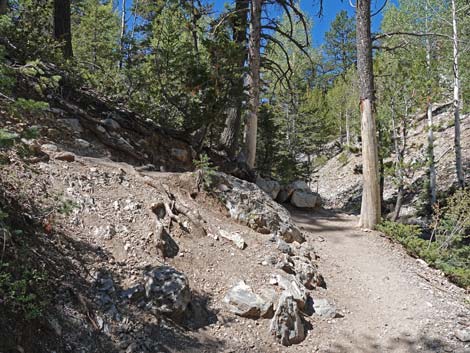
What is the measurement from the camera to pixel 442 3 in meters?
15.2

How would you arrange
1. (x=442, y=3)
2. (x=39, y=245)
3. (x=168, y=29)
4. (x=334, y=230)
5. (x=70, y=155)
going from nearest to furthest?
(x=39, y=245)
(x=70, y=155)
(x=168, y=29)
(x=334, y=230)
(x=442, y=3)

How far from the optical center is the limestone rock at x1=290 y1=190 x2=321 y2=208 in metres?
10.0

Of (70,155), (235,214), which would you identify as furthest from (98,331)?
(235,214)

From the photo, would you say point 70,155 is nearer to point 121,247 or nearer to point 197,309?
point 121,247

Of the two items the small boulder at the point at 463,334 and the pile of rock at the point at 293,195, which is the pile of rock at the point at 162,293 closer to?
the small boulder at the point at 463,334

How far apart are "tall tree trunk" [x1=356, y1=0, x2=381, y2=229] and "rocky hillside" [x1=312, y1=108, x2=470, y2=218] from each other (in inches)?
144

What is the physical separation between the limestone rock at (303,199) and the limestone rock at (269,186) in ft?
1.86

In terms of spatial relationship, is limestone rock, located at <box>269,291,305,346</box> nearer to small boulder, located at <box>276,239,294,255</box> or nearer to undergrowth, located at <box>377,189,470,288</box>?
small boulder, located at <box>276,239,294,255</box>

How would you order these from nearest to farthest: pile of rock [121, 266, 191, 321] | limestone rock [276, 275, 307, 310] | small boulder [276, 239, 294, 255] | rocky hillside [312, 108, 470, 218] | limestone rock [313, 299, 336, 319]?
pile of rock [121, 266, 191, 321] < limestone rock [276, 275, 307, 310] < limestone rock [313, 299, 336, 319] < small boulder [276, 239, 294, 255] < rocky hillside [312, 108, 470, 218]

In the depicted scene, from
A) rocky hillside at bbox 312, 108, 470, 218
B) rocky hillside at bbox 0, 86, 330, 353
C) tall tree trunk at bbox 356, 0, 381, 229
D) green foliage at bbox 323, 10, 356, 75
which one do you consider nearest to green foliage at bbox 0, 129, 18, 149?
rocky hillside at bbox 0, 86, 330, 353

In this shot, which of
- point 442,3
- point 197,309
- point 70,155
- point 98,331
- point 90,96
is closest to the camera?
point 98,331

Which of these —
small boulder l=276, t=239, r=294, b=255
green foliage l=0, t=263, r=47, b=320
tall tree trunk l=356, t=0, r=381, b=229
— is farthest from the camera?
tall tree trunk l=356, t=0, r=381, b=229

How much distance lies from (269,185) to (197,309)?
6.26 metres

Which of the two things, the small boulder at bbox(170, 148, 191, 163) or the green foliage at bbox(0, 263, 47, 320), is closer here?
the green foliage at bbox(0, 263, 47, 320)
